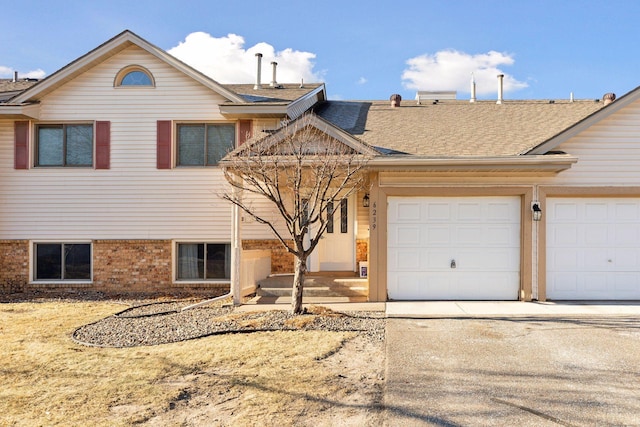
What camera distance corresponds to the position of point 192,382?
16.7 ft

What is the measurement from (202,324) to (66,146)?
24.6ft

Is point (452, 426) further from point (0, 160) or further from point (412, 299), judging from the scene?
point (0, 160)

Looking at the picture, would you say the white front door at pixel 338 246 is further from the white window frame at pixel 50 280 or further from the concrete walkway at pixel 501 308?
the white window frame at pixel 50 280

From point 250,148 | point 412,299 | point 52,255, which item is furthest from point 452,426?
point 52,255

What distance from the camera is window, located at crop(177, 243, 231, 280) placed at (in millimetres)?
12398

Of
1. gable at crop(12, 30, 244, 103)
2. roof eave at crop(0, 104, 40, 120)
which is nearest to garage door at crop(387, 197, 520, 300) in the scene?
gable at crop(12, 30, 244, 103)

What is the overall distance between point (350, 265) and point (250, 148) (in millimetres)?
4621

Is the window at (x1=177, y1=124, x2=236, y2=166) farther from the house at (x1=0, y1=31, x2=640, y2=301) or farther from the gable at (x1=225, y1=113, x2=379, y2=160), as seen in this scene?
the gable at (x1=225, y1=113, x2=379, y2=160)

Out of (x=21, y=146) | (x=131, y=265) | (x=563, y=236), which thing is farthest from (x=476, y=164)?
(x=21, y=146)

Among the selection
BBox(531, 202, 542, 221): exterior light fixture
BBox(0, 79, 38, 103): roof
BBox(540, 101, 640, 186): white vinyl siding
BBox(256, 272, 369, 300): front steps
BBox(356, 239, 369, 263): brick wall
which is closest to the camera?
BBox(531, 202, 542, 221): exterior light fixture

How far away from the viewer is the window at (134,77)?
40.8 feet

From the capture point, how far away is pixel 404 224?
32.8 ft

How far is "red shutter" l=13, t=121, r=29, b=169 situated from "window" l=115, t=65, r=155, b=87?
272cm

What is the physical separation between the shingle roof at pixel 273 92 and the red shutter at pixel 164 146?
6.51 feet
